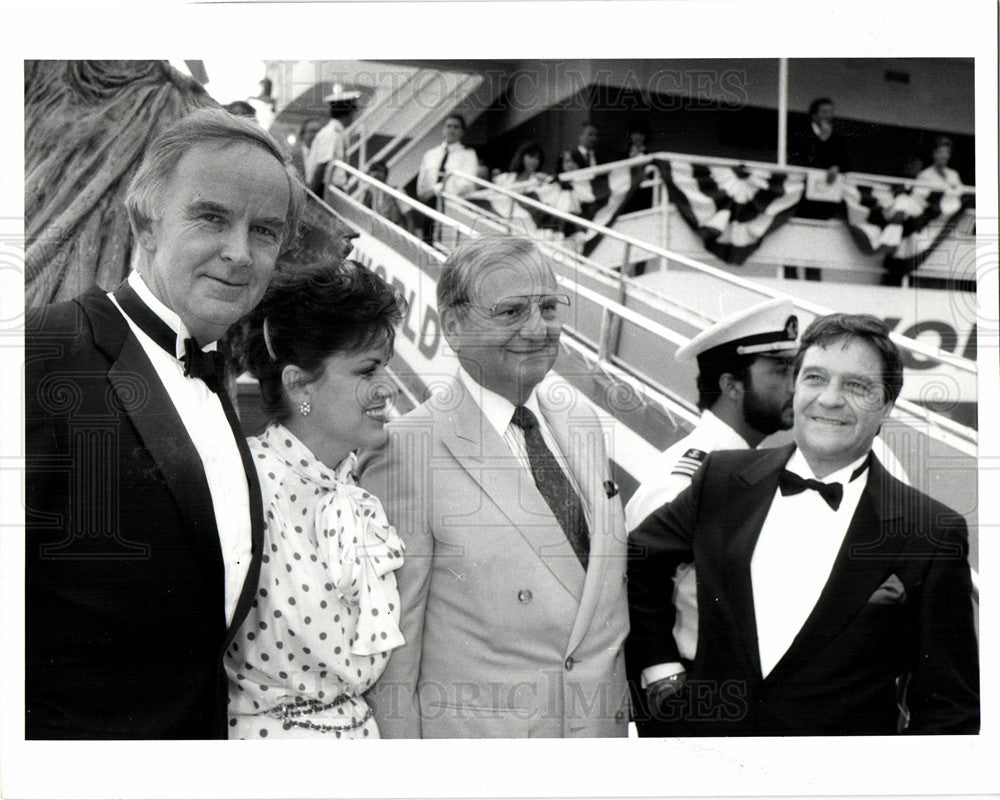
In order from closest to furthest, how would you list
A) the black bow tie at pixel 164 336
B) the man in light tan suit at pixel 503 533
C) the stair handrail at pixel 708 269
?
1. the black bow tie at pixel 164 336
2. the man in light tan suit at pixel 503 533
3. the stair handrail at pixel 708 269

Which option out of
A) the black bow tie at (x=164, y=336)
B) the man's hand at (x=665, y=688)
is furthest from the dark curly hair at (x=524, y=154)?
the man's hand at (x=665, y=688)

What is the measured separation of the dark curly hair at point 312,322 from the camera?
2.82 meters

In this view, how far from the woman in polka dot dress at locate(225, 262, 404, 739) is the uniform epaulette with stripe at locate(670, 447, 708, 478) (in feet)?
2.70

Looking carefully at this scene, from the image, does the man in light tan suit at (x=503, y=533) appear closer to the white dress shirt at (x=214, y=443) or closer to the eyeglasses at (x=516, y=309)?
the eyeglasses at (x=516, y=309)

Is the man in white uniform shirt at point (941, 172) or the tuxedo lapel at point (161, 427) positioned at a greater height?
the man in white uniform shirt at point (941, 172)

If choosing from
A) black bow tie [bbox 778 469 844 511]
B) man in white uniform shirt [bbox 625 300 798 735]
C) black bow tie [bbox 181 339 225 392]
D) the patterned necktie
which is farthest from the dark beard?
black bow tie [bbox 181 339 225 392]

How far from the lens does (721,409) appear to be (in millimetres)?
2988

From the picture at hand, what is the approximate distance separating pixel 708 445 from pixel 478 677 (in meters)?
0.92

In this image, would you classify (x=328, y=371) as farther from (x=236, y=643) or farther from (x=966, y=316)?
(x=966, y=316)

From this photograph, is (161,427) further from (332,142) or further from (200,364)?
(332,142)

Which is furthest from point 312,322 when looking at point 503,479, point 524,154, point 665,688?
point 665,688

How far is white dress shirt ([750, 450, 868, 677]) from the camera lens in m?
2.95

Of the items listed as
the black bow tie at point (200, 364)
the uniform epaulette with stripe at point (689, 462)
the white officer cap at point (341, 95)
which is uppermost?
the white officer cap at point (341, 95)

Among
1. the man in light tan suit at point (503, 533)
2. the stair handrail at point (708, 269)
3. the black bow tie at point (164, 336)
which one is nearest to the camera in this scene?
the black bow tie at point (164, 336)
